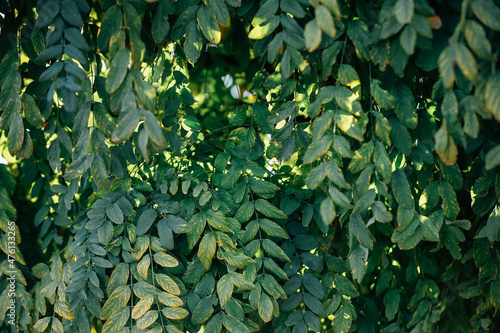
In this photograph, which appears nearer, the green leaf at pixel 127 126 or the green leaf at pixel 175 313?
the green leaf at pixel 127 126

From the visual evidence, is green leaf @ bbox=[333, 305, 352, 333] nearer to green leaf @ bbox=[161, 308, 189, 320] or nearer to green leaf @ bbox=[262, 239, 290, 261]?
green leaf @ bbox=[262, 239, 290, 261]

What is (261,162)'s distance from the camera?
1.29 meters

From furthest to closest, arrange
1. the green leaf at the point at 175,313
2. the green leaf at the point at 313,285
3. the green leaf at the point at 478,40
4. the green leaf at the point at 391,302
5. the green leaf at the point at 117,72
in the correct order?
1. the green leaf at the point at 391,302
2. the green leaf at the point at 313,285
3. the green leaf at the point at 175,313
4. the green leaf at the point at 117,72
5. the green leaf at the point at 478,40

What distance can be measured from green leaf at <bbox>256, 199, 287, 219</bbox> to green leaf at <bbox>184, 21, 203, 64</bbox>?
1.44ft

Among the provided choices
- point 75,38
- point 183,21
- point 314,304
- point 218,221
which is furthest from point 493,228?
point 75,38

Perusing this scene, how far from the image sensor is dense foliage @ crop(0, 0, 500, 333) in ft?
2.85

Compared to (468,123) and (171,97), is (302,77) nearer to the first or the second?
(171,97)

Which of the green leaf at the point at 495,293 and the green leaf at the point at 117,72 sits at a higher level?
the green leaf at the point at 117,72

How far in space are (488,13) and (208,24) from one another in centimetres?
61

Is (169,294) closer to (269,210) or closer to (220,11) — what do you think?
(269,210)

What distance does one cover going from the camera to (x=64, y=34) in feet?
3.09

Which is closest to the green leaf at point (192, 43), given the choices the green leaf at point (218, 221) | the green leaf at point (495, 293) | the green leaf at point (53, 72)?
the green leaf at point (53, 72)

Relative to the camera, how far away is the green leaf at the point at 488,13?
71cm

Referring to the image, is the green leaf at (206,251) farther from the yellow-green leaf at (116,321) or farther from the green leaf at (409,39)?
the green leaf at (409,39)
